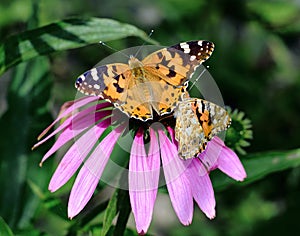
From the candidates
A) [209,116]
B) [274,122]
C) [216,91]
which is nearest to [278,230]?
[274,122]

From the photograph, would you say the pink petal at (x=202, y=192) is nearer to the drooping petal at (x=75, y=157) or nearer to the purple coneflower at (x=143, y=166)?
the purple coneflower at (x=143, y=166)

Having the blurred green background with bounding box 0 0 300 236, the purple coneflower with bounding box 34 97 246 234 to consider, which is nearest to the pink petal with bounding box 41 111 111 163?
the purple coneflower with bounding box 34 97 246 234

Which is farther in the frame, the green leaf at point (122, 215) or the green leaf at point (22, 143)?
the green leaf at point (22, 143)

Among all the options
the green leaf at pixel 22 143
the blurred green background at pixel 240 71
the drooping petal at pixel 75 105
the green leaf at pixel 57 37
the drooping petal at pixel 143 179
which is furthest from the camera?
the blurred green background at pixel 240 71

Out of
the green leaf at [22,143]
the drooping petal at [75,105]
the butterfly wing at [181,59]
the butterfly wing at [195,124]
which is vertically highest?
the butterfly wing at [181,59]

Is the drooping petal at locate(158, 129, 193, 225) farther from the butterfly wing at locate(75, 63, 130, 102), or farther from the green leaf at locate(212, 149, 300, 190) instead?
the green leaf at locate(212, 149, 300, 190)

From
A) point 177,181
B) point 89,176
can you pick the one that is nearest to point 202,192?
point 177,181

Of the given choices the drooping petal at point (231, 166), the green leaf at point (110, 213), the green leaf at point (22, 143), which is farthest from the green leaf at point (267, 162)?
the green leaf at point (22, 143)

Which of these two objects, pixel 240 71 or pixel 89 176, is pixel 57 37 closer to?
pixel 89 176
